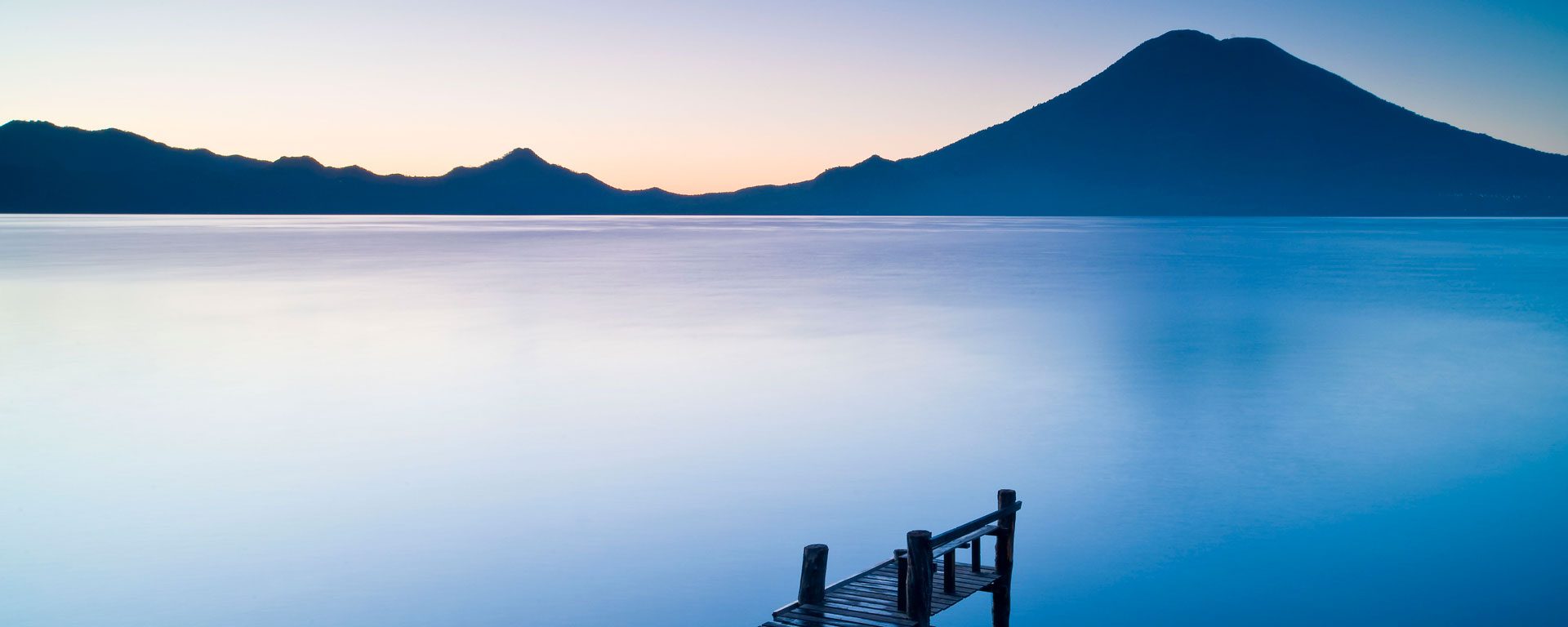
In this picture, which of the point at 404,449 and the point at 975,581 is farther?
the point at 404,449

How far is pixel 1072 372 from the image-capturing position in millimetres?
17203

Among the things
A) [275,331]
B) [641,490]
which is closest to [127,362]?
[275,331]

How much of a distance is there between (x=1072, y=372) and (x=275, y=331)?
50.4 ft

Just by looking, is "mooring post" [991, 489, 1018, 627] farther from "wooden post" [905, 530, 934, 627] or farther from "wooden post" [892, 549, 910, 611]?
"wooden post" [905, 530, 934, 627]

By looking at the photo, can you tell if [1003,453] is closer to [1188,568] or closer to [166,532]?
[1188,568]

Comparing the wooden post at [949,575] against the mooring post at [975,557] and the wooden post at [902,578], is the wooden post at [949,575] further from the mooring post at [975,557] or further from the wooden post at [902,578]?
the wooden post at [902,578]

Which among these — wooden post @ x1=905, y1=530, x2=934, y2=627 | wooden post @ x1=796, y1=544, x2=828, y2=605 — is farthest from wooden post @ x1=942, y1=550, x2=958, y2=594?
wooden post @ x1=796, y1=544, x2=828, y2=605

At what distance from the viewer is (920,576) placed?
539 centimetres

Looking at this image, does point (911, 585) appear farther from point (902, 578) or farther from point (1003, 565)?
point (1003, 565)

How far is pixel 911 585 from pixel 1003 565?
1.26 m

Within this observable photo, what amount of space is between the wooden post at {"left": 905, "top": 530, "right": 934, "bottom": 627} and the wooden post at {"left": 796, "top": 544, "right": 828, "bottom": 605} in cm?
47

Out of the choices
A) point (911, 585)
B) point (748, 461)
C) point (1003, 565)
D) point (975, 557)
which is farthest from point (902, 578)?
point (748, 461)

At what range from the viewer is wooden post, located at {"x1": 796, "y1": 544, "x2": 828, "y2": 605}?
5.66 metres

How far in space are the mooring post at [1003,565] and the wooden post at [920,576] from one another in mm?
1144
